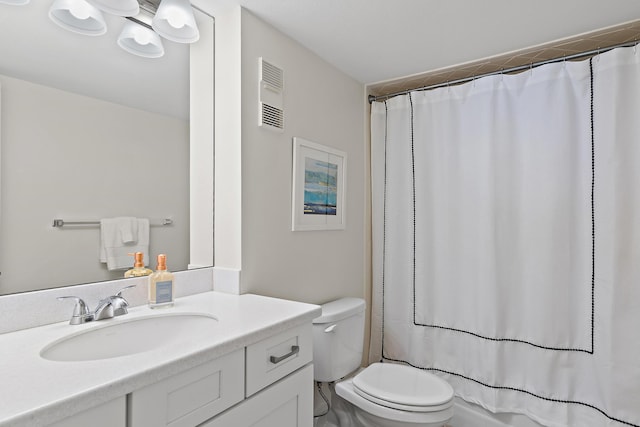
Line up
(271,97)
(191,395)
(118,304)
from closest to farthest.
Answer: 1. (191,395)
2. (118,304)
3. (271,97)

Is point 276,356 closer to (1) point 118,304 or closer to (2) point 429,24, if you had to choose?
(1) point 118,304

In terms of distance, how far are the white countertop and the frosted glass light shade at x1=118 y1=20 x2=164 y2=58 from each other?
1.00 m

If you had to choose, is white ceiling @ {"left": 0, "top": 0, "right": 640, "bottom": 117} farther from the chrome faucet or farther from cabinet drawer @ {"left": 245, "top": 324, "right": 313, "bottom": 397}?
cabinet drawer @ {"left": 245, "top": 324, "right": 313, "bottom": 397}

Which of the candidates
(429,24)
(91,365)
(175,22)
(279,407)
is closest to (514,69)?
(429,24)

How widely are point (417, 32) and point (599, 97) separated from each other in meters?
0.92

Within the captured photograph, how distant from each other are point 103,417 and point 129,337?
48 centimetres

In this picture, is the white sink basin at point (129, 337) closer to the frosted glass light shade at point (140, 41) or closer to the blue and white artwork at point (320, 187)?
the blue and white artwork at point (320, 187)

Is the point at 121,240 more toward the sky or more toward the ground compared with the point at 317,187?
more toward the ground

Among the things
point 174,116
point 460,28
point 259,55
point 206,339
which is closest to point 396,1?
point 460,28

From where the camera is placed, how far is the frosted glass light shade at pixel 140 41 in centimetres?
142

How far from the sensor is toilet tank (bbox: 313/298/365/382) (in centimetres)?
185

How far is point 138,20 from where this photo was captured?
1458mm

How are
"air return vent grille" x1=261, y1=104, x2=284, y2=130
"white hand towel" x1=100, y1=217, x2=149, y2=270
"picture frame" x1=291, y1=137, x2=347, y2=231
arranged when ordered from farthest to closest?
1. "picture frame" x1=291, y1=137, x2=347, y2=231
2. "air return vent grille" x1=261, y1=104, x2=284, y2=130
3. "white hand towel" x1=100, y1=217, x2=149, y2=270

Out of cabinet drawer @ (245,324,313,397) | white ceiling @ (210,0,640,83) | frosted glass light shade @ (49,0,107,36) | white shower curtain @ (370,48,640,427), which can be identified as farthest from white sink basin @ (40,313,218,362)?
white shower curtain @ (370,48,640,427)
